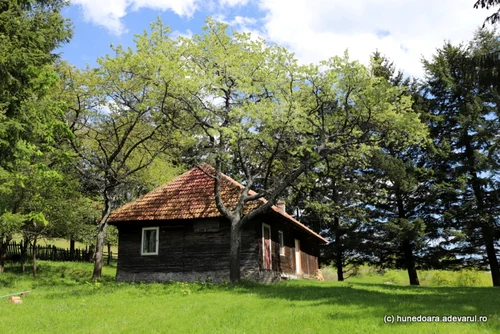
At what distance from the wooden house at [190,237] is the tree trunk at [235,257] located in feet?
6.76

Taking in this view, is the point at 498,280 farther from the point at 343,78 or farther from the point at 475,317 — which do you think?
the point at 475,317

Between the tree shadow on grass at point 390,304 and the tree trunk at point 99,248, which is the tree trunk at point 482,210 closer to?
the tree shadow on grass at point 390,304

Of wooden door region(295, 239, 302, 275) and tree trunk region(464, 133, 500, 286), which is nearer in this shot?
tree trunk region(464, 133, 500, 286)

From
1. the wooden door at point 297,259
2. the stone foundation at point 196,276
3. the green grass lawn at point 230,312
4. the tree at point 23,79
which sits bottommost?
the green grass lawn at point 230,312

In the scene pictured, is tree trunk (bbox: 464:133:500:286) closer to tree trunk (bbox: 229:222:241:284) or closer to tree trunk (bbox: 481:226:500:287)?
tree trunk (bbox: 481:226:500:287)

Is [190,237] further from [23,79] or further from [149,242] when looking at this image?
[23,79]

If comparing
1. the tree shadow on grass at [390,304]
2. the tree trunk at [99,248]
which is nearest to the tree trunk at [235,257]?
the tree shadow on grass at [390,304]

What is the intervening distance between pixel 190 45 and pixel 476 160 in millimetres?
19813

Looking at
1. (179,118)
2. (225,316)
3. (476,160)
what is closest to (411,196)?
(476,160)

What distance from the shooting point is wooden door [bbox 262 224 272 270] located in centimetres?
2116

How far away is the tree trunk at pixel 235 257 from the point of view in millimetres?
18078

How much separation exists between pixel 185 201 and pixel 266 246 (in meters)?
4.97

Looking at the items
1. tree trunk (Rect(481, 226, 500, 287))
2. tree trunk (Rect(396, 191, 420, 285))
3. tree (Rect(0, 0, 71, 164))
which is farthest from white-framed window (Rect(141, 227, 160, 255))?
tree trunk (Rect(481, 226, 500, 287))

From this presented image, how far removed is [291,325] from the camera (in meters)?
9.00
